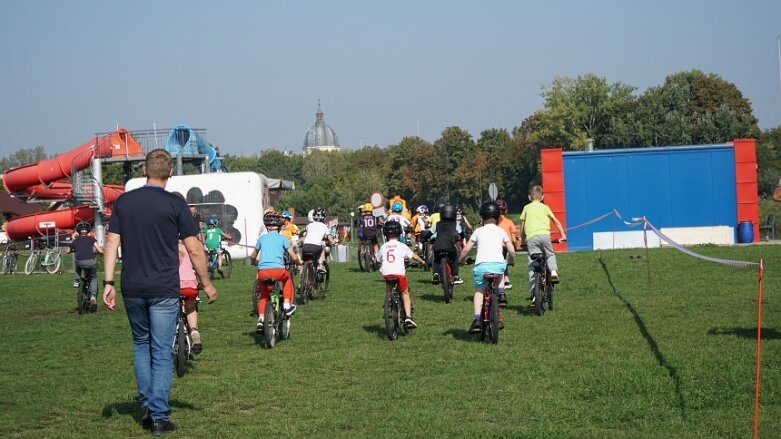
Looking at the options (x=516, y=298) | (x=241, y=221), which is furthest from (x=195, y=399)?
(x=241, y=221)

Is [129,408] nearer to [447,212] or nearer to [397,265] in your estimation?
[397,265]

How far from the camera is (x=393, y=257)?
1376 cm

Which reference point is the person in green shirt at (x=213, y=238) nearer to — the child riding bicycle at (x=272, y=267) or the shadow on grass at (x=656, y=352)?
the shadow on grass at (x=656, y=352)

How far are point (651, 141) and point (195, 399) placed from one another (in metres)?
72.8

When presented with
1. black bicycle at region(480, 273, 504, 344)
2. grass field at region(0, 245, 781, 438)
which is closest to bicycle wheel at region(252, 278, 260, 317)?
grass field at region(0, 245, 781, 438)

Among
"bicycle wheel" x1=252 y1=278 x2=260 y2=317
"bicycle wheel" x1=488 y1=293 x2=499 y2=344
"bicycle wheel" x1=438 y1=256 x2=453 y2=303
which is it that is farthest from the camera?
"bicycle wheel" x1=438 y1=256 x2=453 y2=303

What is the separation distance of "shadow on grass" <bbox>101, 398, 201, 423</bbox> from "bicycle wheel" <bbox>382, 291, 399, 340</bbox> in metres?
4.20

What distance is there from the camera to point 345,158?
147m

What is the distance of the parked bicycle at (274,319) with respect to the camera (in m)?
13.1

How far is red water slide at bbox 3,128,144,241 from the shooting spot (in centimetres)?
4947

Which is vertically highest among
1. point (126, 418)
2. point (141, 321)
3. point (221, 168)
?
point (221, 168)

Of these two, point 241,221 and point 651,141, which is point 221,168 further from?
point 651,141

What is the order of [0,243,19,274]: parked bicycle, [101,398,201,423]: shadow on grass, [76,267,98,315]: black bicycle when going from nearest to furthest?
[101,398,201,423]: shadow on grass < [76,267,98,315]: black bicycle < [0,243,19,274]: parked bicycle

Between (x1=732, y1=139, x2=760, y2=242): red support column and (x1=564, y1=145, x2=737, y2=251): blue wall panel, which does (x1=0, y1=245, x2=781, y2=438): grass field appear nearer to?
(x1=564, y1=145, x2=737, y2=251): blue wall panel
